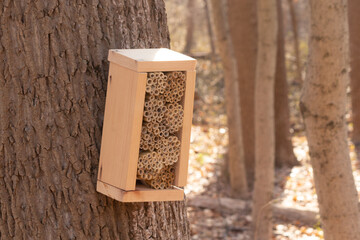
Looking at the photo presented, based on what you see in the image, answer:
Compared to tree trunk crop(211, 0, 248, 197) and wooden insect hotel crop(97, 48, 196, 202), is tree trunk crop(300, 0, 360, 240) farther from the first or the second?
tree trunk crop(211, 0, 248, 197)

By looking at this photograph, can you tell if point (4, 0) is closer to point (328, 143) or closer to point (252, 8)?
point (328, 143)

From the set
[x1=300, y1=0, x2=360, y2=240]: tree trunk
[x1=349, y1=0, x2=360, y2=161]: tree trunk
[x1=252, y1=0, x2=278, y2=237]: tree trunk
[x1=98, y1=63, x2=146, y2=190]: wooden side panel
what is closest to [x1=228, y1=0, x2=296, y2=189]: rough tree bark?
[x1=349, y1=0, x2=360, y2=161]: tree trunk

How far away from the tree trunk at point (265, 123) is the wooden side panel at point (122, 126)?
3448 millimetres

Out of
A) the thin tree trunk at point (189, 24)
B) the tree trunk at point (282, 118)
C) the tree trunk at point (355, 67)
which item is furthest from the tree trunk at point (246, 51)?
the thin tree trunk at point (189, 24)

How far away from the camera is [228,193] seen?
266 inches

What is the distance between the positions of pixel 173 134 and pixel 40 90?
49 centimetres

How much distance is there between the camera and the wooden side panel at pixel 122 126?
160cm

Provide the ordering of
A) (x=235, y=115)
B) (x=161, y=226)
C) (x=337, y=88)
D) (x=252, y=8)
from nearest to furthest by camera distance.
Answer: (x=161, y=226)
(x=337, y=88)
(x=235, y=115)
(x=252, y=8)

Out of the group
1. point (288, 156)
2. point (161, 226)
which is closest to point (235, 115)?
point (288, 156)

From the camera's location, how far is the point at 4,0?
1.73m

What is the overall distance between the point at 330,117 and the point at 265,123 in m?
2.09

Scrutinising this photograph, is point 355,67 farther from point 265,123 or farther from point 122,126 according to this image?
point 122,126

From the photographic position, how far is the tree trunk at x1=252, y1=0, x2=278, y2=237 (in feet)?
16.1

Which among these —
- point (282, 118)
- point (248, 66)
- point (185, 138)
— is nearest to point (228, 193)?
point (282, 118)
